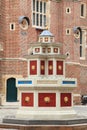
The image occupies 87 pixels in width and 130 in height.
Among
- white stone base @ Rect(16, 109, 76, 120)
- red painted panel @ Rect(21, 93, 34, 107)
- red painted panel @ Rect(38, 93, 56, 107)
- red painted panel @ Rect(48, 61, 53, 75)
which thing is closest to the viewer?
white stone base @ Rect(16, 109, 76, 120)

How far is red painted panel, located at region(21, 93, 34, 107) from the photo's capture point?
20828 millimetres

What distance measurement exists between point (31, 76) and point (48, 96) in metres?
1.34

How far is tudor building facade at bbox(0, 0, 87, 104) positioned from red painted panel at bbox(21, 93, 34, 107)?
17.7 m

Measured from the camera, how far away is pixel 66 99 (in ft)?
69.0

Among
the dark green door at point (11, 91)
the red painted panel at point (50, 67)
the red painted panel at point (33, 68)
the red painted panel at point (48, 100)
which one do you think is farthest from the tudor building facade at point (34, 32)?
the red painted panel at point (48, 100)

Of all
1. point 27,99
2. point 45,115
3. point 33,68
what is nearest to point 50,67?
point 33,68

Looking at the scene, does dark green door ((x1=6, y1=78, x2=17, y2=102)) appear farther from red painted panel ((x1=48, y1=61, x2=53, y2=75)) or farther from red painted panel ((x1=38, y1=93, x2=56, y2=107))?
red painted panel ((x1=38, y1=93, x2=56, y2=107))

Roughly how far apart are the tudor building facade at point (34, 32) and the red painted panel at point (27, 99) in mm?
17745

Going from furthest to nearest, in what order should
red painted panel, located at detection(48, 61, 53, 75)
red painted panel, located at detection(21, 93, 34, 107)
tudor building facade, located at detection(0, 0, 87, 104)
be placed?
tudor building facade, located at detection(0, 0, 87, 104), red painted panel, located at detection(48, 61, 53, 75), red painted panel, located at detection(21, 93, 34, 107)

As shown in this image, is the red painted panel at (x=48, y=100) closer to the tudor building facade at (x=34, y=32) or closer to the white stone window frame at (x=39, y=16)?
the tudor building facade at (x=34, y=32)

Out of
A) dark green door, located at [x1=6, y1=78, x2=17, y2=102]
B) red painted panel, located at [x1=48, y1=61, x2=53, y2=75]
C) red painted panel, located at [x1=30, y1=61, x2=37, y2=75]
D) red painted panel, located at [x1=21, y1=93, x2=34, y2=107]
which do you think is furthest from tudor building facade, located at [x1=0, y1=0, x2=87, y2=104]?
red painted panel, located at [x1=21, y1=93, x2=34, y2=107]

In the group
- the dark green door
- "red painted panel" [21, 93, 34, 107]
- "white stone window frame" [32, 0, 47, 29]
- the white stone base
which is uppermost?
"white stone window frame" [32, 0, 47, 29]

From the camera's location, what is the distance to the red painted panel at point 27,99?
68.3 feet

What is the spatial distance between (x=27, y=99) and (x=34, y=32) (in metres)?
21.2
